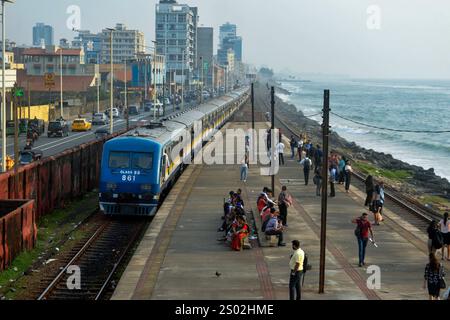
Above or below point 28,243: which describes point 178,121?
above

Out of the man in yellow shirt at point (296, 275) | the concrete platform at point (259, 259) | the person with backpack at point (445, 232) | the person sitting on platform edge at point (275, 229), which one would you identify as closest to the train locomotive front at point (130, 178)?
the concrete platform at point (259, 259)

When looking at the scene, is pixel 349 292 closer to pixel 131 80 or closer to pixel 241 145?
pixel 241 145

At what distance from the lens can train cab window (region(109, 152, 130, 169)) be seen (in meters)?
25.5

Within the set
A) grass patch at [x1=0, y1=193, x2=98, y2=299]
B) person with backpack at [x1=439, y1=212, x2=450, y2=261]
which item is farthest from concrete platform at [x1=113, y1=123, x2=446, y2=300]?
grass patch at [x1=0, y1=193, x2=98, y2=299]

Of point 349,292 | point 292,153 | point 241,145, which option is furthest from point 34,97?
point 349,292

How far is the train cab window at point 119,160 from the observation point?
25531 millimetres

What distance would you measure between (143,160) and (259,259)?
7925mm

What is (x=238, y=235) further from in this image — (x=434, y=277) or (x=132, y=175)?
(x=434, y=277)

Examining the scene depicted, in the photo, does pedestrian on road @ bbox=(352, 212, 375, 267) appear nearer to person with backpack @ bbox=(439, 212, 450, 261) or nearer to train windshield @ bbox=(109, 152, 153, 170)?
person with backpack @ bbox=(439, 212, 450, 261)

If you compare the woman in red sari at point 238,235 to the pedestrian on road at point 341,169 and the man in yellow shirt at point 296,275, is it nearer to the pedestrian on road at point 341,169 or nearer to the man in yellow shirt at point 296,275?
the man in yellow shirt at point 296,275

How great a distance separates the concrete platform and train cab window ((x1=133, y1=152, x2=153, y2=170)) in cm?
175

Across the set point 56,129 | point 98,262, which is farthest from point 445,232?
point 56,129
